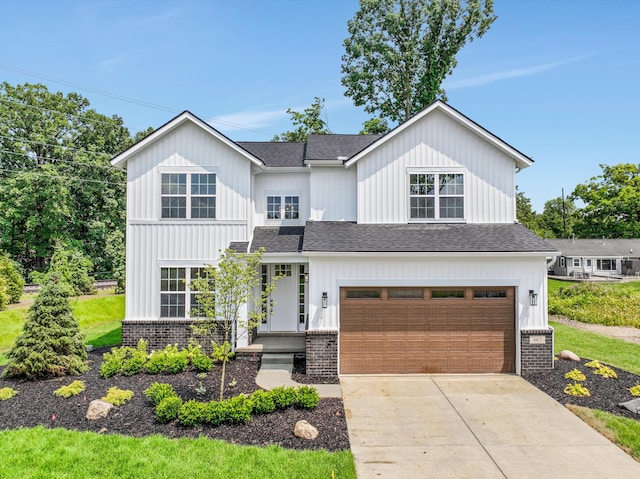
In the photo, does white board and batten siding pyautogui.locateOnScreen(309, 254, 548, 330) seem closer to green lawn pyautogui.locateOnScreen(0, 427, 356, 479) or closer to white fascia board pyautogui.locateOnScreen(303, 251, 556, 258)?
white fascia board pyautogui.locateOnScreen(303, 251, 556, 258)

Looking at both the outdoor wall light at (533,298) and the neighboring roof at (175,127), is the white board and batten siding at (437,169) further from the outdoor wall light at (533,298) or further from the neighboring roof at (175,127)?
the neighboring roof at (175,127)

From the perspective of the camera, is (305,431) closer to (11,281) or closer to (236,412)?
(236,412)

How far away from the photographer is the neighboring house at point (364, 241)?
10.9 meters

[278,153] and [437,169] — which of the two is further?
[278,153]

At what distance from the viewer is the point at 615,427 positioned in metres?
7.46

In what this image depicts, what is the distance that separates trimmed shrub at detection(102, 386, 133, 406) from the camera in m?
8.23

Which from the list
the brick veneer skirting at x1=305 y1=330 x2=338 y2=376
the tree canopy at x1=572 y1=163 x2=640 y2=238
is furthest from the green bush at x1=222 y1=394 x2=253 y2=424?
the tree canopy at x1=572 y1=163 x2=640 y2=238

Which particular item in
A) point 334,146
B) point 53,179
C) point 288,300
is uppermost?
point 53,179

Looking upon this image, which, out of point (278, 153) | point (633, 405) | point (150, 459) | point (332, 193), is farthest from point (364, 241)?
point (150, 459)

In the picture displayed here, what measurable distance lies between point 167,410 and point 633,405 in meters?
9.85

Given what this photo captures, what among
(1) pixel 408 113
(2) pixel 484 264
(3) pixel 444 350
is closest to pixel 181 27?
(2) pixel 484 264

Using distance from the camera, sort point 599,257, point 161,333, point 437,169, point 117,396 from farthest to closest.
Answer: point 599,257 < point 437,169 < point 161,333 < point 117,396

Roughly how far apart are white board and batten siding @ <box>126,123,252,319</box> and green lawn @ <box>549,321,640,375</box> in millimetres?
11895

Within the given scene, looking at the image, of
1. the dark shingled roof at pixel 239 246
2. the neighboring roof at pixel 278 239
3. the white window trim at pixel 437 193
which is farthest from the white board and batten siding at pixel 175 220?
the white window trim at pixel 437 193
